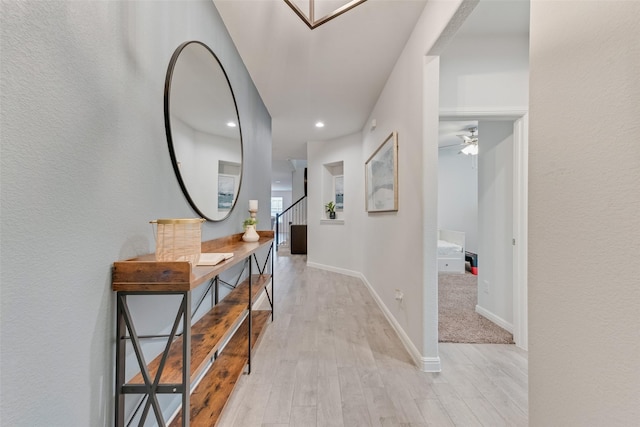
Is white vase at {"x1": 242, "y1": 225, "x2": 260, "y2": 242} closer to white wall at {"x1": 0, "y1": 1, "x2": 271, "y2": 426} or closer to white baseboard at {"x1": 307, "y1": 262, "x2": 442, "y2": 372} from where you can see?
white wall at {"x1": 0, "y1": 1, "x2": 271, "y2": 426}

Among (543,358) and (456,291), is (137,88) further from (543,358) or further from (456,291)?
(456,291)

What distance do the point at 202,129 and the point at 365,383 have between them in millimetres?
1936

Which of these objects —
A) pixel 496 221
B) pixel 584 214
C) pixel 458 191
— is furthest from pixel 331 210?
pixel 584 214

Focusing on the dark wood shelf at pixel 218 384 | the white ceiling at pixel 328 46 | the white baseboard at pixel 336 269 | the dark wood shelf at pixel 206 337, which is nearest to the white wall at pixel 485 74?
the white ceiling at pixel 328 46

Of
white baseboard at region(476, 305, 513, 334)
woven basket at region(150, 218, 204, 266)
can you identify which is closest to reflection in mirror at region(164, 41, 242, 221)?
woven basket at region(150, 218, 204, 266)

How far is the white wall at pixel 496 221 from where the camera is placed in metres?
2.41

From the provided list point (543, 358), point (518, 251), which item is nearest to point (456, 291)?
point (518, 251)

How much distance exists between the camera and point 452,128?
4.33m

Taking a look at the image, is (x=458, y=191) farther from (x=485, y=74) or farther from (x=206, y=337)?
(x=206, y=337)

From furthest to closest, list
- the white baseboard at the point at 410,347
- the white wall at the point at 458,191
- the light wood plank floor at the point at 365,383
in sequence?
the white wall at the point at 458,191, the white baseboard at the point at 410,347, the light wood plank floor at the point at 365,383

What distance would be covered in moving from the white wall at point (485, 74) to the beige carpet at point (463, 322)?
6.64 ft

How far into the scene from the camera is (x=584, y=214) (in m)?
0.67

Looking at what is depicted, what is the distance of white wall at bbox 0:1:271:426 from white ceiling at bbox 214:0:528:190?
0.97m

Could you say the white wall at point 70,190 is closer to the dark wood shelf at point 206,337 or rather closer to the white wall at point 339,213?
the dark wood shelf at point 206,337
